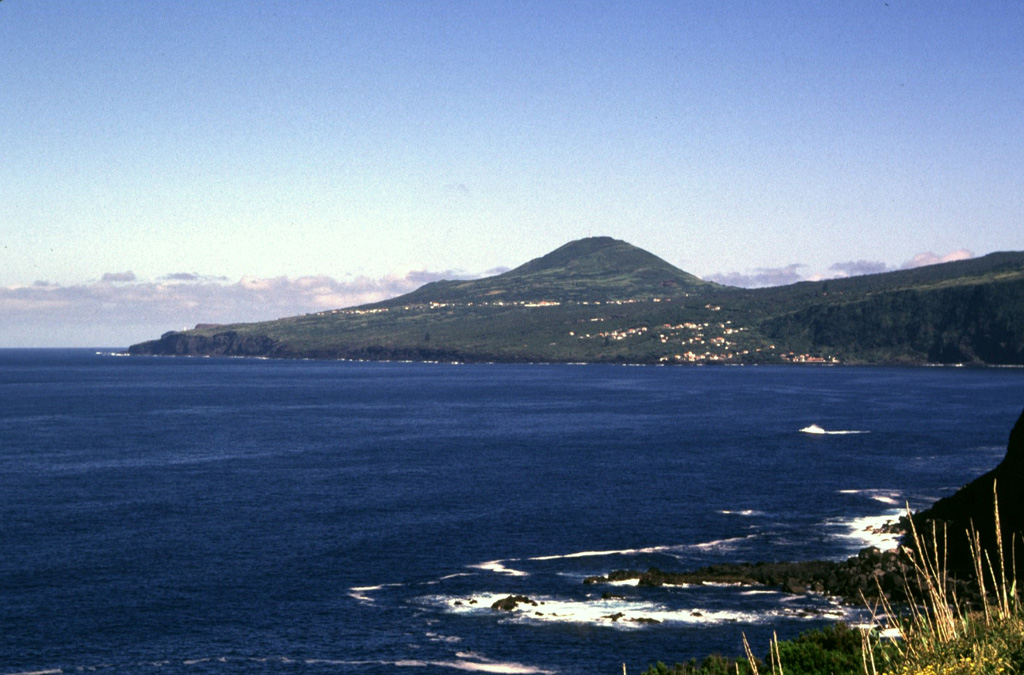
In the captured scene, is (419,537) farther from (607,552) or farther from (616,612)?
(616,612)

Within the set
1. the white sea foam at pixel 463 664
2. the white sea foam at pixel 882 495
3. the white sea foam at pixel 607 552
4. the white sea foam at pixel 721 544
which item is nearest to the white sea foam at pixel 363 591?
the white sea foam at pixel 463 664

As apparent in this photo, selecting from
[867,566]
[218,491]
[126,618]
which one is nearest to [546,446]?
[218,491]

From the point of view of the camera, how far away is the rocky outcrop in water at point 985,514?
6769cm

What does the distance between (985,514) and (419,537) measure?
149 ft

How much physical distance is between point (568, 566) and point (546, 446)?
7401 cm

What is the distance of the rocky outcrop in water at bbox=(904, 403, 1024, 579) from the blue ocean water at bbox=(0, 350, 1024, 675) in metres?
7.55

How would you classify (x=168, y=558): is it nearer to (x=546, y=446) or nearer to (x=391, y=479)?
(x=391, y=479)

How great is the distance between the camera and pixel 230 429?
173125 mm

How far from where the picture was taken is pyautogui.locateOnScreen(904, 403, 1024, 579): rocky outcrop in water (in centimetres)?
6769

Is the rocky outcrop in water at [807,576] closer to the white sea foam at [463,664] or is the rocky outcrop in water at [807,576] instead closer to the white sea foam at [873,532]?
the white sea foam at [873,532]

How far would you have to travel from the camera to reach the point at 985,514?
72688 millimetres

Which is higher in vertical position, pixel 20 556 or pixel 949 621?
pixel 949 621

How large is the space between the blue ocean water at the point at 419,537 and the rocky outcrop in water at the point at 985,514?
755cm

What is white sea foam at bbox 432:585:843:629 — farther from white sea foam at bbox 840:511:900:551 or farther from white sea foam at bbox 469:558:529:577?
white sea foam at bbox 840:511:900:551
